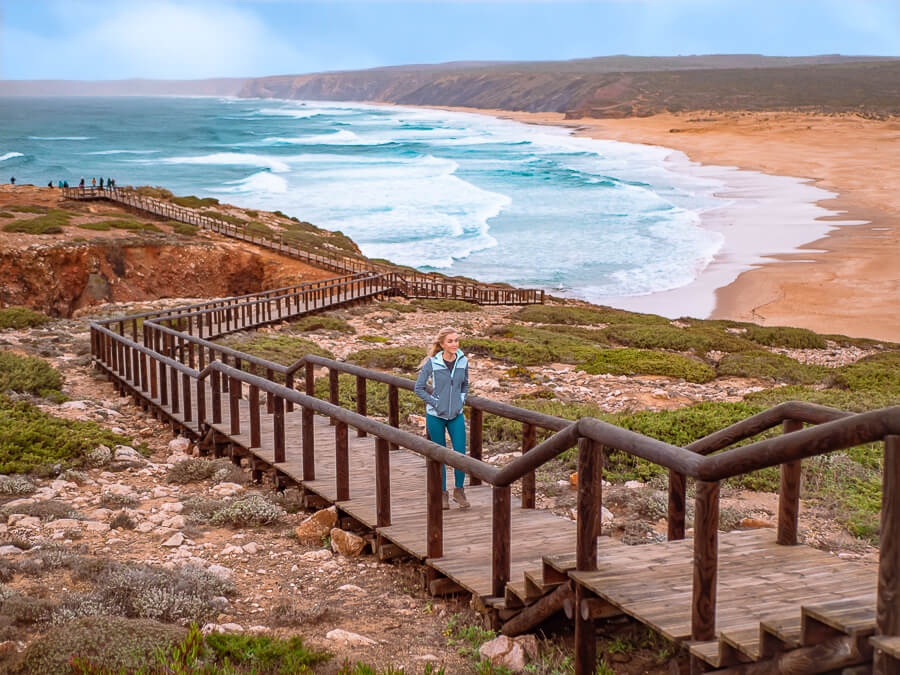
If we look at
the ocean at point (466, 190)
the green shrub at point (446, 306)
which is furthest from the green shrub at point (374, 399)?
the ocean at point (466, 190)

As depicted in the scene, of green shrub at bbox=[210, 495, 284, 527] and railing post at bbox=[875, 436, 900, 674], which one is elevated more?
railing post at bbox=[875, 436, 900, 674]

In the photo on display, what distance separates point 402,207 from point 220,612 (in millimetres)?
62070

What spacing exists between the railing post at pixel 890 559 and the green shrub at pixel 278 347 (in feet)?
47.3

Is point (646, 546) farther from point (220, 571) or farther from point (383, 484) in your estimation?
point (220, 571)

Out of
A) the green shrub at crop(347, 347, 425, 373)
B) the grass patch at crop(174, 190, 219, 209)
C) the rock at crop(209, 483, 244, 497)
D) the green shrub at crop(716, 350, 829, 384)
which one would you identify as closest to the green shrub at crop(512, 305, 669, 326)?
the green shrub at crop(716, 350, 829, 384)

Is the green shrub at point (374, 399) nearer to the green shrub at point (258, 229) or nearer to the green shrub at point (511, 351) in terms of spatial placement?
the green shrub at point (511, 351)

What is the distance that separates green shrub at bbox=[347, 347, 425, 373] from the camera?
17281mm

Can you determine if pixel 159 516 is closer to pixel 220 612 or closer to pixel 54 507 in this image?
pixel 54 507

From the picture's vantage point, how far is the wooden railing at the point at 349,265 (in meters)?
31.3

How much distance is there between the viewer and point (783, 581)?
168 inches

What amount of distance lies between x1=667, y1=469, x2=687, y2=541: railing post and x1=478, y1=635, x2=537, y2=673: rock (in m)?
1.14

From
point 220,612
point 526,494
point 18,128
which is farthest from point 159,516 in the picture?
point 18,128

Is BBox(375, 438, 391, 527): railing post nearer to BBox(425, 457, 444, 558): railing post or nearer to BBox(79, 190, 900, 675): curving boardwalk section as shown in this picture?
BBox(79, 190, 900, 675): curving boardwalk section

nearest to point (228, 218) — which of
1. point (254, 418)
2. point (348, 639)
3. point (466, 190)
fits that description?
point (254, 418)
